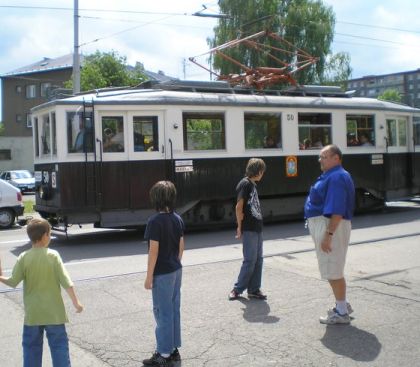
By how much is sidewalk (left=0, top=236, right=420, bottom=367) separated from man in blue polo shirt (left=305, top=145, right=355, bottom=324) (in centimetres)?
37

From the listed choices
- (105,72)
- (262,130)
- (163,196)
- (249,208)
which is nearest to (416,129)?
(262,130)

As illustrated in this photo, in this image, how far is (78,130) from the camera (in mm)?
12117

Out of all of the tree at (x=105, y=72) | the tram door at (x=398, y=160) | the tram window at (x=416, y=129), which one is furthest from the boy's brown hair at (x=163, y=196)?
the tree at (x=105, y=72)

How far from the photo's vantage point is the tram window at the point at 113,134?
12367mm

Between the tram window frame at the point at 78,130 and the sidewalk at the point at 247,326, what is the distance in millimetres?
4566

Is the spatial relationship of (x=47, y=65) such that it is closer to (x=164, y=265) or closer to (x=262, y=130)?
(x=262, y=130)

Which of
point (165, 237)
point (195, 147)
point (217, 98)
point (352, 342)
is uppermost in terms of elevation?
point (217, 98)

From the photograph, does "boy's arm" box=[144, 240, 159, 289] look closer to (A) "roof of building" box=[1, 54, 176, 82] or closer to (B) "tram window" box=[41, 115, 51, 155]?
(B) "tram window" box=[41, 115, 51, 155]

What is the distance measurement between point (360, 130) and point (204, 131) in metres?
5.17

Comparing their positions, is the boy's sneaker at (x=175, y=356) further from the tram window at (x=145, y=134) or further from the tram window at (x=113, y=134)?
the tram window at (x=145, y=134)

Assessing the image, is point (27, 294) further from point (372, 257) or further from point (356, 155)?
point (356, 155)

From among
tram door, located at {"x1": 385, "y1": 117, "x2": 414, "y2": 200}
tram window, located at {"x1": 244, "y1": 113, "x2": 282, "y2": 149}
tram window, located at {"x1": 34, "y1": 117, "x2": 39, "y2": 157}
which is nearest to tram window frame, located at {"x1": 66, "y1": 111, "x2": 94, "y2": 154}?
tram window, located at {"x1": 34, "y1": 117, "x2": 39, "y2": 157}

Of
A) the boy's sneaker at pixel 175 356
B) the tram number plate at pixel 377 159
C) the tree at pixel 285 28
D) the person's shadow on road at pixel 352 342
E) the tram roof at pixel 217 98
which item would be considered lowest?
the person's shadow on road at pixel 352 342

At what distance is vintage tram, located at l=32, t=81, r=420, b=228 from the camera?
12.1 m
